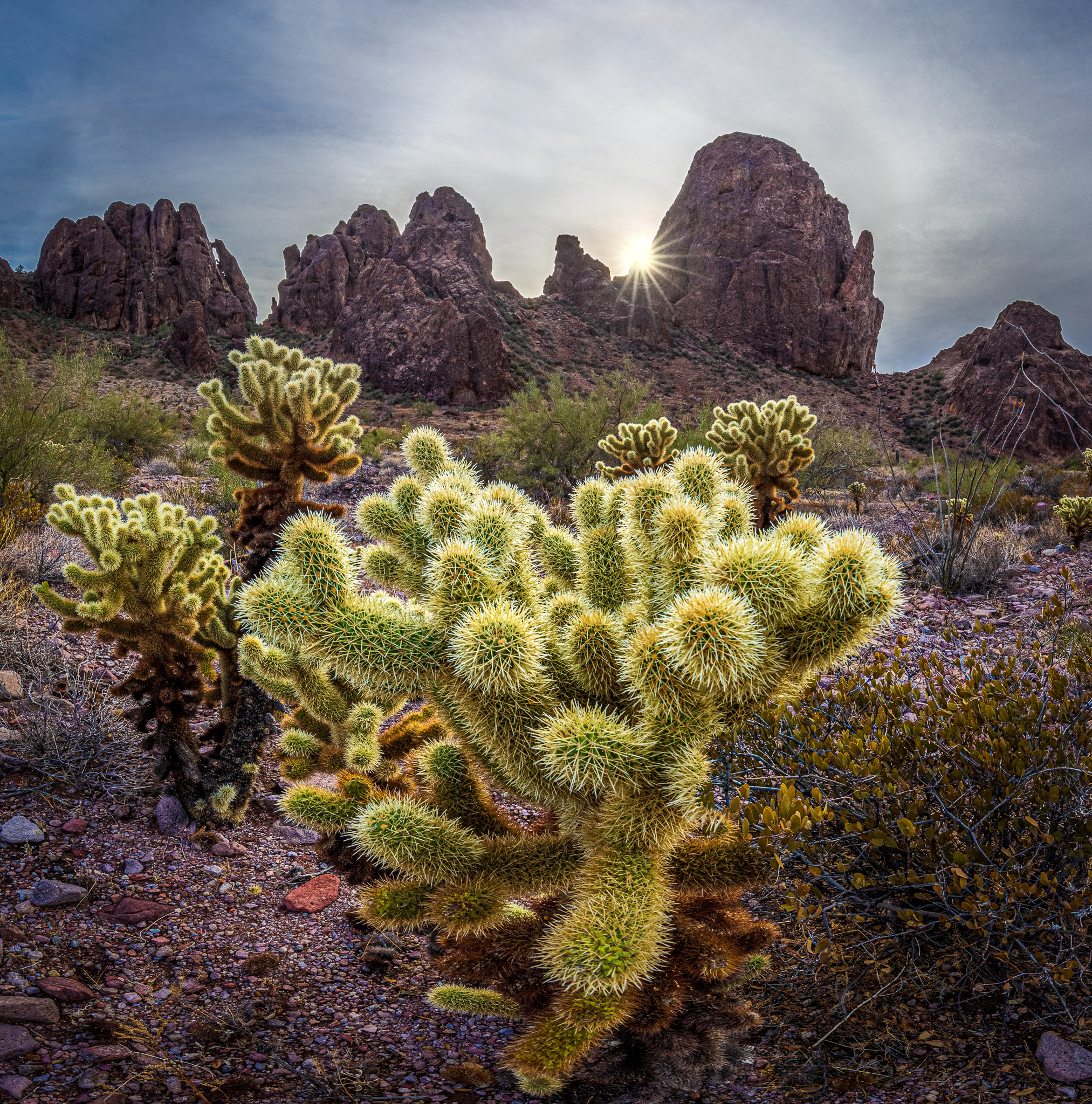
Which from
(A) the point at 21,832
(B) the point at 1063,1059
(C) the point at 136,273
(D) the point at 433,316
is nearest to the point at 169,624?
(A) the point at 21,832

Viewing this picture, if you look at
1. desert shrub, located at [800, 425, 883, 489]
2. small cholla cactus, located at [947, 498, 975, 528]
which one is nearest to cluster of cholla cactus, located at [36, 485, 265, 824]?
small cholla cactus, located at [947, 498, 975, 528]

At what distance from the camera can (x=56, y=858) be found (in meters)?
3.10

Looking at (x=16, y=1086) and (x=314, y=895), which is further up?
(x=16, y=1086)

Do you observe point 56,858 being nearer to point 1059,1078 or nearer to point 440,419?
point 1059,1078

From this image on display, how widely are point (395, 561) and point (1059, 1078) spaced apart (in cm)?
268

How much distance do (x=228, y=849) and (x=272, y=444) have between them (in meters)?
2.20

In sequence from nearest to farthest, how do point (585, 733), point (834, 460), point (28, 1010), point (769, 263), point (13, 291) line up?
point (585, 733), point (28, 1010), point (834, 460), point (13, 291), point (769, 263)

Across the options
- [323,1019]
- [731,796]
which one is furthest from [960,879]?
[323,1019]

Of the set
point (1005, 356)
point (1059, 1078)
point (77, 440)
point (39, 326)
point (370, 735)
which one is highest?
point (1005, 356)

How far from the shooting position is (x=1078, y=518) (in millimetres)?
8688

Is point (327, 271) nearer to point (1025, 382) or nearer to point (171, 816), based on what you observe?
point (1025, 382)

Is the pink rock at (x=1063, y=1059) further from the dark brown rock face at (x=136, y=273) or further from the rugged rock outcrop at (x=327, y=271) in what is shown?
the rugged rock outcrop at (x=327, y=271)

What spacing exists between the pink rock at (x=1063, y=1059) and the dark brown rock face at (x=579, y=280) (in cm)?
5464

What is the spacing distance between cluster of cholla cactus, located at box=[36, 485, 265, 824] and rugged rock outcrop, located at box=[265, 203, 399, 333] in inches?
1995
